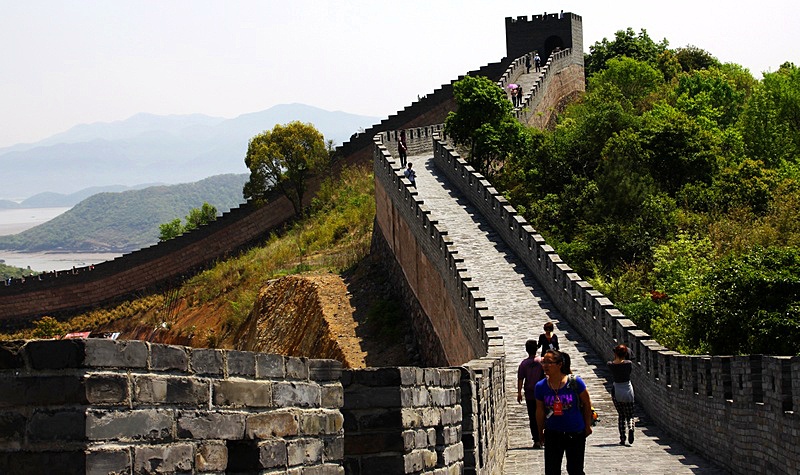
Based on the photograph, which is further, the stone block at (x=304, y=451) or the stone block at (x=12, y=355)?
the stone block at (x=304, y=451)

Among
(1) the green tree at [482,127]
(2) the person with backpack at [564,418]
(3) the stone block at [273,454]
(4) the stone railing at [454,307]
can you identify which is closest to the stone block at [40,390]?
(3) the stone block at [273,454]

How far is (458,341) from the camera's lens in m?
24.4

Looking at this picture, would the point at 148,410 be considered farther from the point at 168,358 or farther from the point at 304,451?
the point at 304,451

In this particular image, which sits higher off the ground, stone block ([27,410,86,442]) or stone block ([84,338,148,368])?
stone block ([84,338,148,368])

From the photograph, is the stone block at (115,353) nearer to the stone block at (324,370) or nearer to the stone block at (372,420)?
the stone block at (324,370)

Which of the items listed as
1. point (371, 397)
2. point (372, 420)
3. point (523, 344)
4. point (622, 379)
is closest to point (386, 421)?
point (372, 420)

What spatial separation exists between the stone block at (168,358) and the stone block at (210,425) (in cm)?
19

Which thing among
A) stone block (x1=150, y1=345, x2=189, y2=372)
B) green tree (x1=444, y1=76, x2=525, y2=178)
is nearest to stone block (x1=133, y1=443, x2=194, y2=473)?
stone block (x1=150, y1=345, x2=189, y2=372)

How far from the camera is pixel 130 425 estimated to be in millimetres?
4820

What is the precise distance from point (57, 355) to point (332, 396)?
95.8 inches

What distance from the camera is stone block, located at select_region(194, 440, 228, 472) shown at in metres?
5.36

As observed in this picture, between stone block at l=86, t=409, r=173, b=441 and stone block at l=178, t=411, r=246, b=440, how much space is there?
11cm

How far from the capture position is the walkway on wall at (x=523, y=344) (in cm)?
1443

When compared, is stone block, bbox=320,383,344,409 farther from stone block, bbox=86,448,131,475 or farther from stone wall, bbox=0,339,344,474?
stone block, bbox=86,448,131,475
